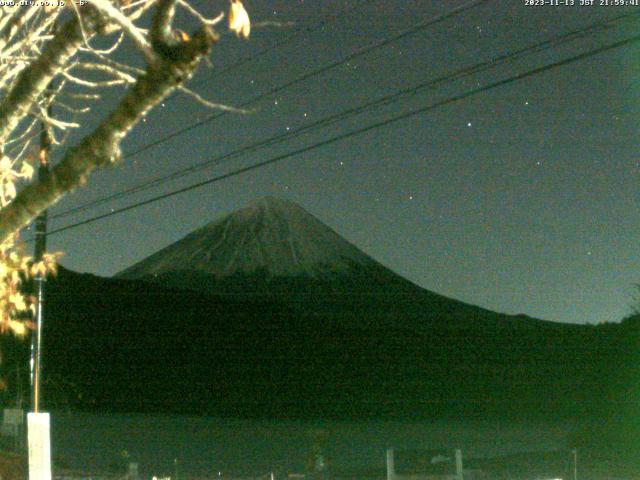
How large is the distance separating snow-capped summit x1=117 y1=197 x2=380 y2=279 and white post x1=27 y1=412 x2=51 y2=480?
245 feet

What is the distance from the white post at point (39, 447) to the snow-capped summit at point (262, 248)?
74.8 meters

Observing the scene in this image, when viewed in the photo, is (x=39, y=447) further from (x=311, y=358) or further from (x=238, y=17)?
(x=311, y=358)

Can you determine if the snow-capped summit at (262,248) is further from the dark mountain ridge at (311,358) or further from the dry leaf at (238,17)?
the dry leaf at (238,17)

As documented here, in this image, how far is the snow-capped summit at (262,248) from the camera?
91.6 meters

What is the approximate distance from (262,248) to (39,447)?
8654cm

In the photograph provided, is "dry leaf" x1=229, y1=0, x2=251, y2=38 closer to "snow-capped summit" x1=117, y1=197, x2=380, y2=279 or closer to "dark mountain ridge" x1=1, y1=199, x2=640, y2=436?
"dark mountain ridge" x1=1, y1=199, x2=640, y2=436

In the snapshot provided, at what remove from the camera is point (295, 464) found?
34188mm

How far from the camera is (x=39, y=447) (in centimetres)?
1238

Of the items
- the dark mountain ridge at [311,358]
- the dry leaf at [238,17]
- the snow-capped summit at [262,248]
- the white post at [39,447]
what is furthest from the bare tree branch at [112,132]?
the snow-capped summit at [262,248]

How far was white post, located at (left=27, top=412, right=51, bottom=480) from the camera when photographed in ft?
39.6

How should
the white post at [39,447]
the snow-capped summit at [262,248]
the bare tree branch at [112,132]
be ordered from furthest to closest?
the snow-capped summit at [262,248] → the white post at [39,447] → the bare tree branch at [112,132]

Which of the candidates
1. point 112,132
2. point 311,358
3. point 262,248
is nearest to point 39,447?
point 112,132

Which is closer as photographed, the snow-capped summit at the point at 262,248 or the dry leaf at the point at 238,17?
the dry leaf at the point at 238,17

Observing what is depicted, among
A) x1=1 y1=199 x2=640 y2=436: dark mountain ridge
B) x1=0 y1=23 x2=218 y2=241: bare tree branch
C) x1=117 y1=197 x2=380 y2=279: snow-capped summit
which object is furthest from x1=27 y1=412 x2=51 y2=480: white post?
x1=117 y1=197 x2=380 y2=279: snow-capped summit
